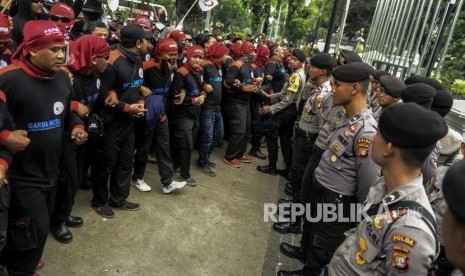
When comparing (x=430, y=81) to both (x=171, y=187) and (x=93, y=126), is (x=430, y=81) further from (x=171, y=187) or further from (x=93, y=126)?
(x=93, y=126)

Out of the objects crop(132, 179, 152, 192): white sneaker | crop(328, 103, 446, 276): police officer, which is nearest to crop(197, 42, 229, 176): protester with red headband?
crop(132, 179, 152, 192): white sneaker

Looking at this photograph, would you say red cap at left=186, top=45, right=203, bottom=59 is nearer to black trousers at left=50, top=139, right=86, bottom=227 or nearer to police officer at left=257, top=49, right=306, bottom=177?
police officer at left=257, top=49, right=306, bottom=177

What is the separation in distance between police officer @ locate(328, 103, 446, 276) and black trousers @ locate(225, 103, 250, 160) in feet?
14.8

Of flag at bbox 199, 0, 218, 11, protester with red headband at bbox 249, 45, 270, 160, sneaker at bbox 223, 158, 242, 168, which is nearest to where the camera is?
sneaker at bbox 223, 158, 242, 168

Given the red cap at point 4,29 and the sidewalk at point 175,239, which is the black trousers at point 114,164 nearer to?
the sidewalk at point 175,239

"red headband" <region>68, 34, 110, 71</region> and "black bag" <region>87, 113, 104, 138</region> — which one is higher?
"red headband" <region>68, 34, 110, 71</region>

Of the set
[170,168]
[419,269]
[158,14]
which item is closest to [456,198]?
[419,269]

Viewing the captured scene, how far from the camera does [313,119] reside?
460 cm

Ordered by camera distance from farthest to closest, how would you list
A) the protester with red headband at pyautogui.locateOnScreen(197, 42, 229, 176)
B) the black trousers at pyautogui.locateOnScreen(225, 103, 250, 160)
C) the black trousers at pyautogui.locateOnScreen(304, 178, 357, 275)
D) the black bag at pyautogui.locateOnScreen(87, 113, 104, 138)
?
the black trousers at pyautogui.locateOnScreen(225, 103, 250, 160) < the protester with red headband at pyautogui.locateOnScreen(197, 42, 229, 176) < the black bag at pyautogui.locateOnScreen(87, 113, 104, 138) < the black trousers at pyautogui.locateOnScreen(304, 178, 357, 275)

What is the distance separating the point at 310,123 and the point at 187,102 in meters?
1.70

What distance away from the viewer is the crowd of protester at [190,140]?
1.86 meters

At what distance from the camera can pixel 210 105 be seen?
5.81m

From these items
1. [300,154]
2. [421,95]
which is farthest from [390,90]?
[300,154]

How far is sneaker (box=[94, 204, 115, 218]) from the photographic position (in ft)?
13.8
